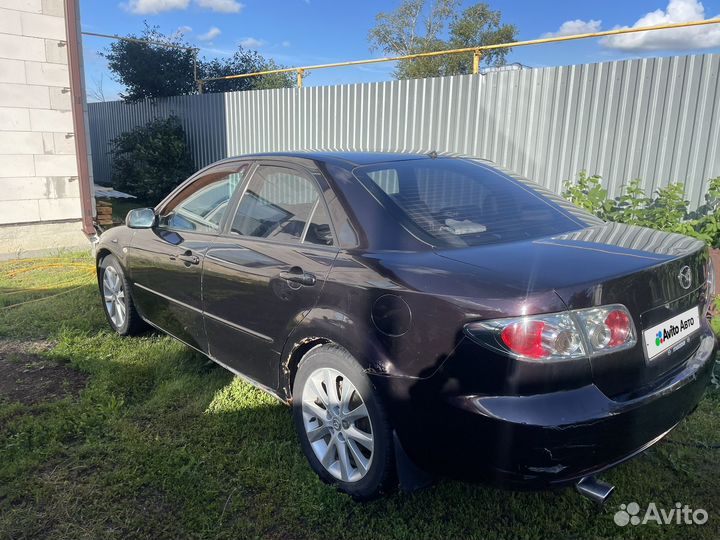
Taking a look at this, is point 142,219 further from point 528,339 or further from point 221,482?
point 528,339

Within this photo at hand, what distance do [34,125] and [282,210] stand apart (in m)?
6.51

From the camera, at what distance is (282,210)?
10.2ft

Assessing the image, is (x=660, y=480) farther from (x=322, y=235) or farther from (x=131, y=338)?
(x=131, y=338)

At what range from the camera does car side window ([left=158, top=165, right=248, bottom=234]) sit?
3.52 m

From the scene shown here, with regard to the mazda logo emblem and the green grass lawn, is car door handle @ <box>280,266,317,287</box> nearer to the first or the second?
the green grass lawn

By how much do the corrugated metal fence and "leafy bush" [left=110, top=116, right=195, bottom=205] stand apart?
3.29m

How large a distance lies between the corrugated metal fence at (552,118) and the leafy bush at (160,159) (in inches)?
130

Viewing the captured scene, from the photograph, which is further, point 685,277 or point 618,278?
point 685,277

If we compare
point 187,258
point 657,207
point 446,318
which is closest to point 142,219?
point 187,258

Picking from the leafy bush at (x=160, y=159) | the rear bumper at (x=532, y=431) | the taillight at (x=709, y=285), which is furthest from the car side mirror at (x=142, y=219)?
the leafy bush at (x=160, y=159)

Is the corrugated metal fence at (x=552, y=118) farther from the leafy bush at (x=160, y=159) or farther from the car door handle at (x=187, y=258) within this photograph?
the leafy bush at (x=160, y=159)

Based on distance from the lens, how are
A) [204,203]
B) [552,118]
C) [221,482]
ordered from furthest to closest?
[552,118]
[204,203]
[221,482]

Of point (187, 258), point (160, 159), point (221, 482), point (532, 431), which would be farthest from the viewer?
point (160, 159)

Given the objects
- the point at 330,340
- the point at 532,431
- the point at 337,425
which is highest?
the point at 330,340
